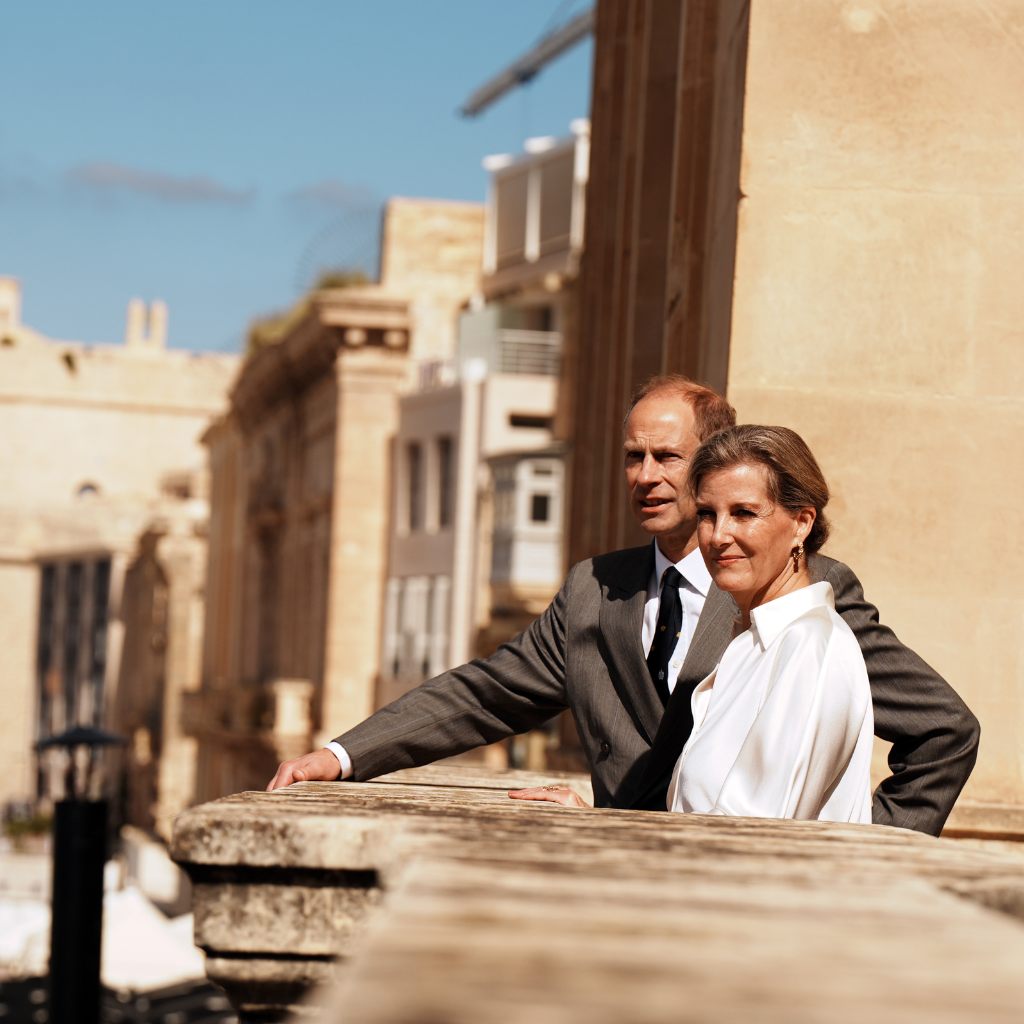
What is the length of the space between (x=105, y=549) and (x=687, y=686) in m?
56.7

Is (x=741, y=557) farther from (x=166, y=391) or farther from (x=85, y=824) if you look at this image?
(x=166, y=391)

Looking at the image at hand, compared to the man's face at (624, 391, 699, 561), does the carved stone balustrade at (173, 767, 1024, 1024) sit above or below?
below

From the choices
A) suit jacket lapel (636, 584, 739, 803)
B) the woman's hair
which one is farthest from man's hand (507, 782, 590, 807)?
the woman's hair

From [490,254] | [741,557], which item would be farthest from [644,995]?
[490,254]

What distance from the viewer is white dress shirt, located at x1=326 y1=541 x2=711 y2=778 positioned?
3668 mm

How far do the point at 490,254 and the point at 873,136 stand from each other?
30.1 metres

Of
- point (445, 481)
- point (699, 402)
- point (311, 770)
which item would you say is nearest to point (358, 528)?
point (445, 481)

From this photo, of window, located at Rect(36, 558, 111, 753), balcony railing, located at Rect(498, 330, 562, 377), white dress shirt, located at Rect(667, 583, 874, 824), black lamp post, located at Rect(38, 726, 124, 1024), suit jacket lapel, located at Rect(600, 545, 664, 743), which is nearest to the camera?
white dress shirt, located at Rect(667, 583, 874, 824)

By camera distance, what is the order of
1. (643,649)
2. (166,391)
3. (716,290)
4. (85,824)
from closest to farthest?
(643,649)
(716,290)
(85,824)
(166,391)

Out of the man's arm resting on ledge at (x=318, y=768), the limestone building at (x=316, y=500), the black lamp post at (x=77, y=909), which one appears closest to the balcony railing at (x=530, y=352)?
the limestone building at (x=316, y=500)

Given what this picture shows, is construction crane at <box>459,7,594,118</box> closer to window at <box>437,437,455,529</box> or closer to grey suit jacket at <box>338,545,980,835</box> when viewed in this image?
window at <box>437,437,455,529</box>

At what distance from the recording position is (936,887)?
1.88 m

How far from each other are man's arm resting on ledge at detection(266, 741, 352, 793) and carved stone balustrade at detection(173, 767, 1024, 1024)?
1.75 feet

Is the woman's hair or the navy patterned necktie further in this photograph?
the navy patterned necktie
